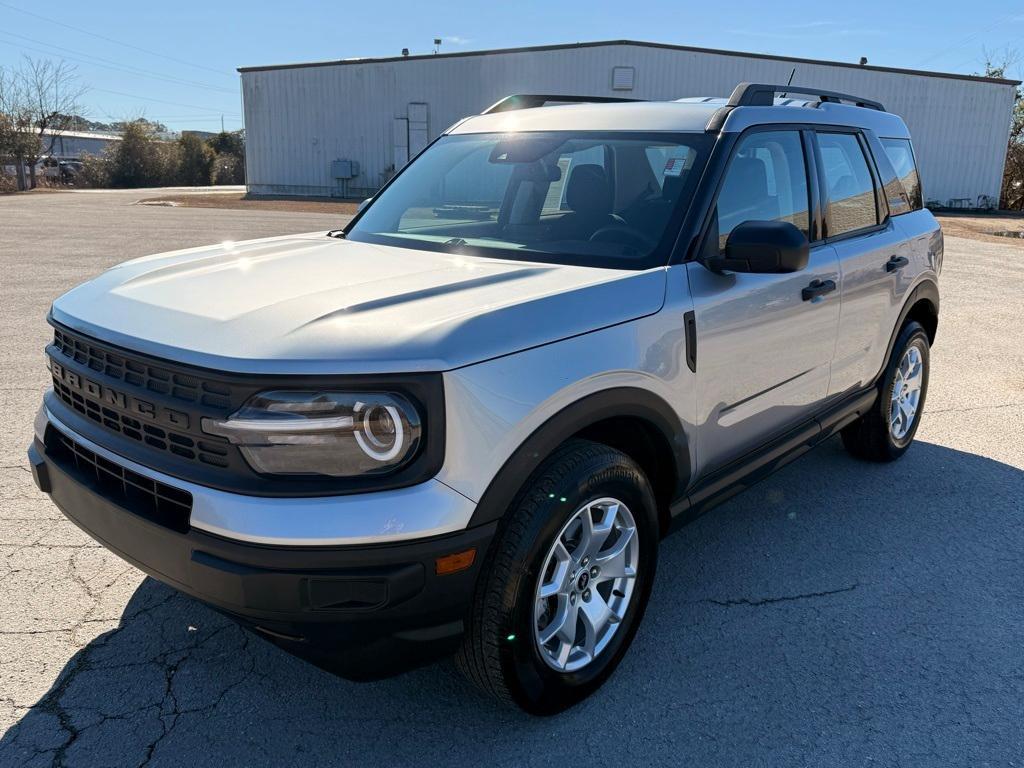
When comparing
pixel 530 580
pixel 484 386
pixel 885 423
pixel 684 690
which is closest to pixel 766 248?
pixel 484 386

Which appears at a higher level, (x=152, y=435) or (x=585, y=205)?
(x=585, y=205)

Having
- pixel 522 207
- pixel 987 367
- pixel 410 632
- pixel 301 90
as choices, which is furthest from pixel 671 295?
pixel 301 90

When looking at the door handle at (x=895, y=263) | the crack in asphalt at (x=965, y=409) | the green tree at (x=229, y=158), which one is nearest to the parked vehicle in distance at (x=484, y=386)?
the door handle at (x=895, y=263)

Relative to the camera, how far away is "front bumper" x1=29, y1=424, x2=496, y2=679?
6.80ft

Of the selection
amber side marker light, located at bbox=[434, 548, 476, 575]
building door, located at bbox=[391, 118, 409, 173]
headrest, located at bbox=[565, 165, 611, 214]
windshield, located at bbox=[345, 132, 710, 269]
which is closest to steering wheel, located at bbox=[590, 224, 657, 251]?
windshield, located at bbox=[345, 132, 710, 269]

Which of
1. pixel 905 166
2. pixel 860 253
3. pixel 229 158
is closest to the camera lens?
pixel 860 253

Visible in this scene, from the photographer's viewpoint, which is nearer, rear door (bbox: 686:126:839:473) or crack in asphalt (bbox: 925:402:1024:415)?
rear door (bbox: 686:126:839:473)

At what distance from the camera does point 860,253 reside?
13.5ft

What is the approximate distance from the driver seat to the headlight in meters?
1.41

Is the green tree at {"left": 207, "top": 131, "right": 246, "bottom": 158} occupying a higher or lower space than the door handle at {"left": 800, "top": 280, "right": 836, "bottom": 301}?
higher

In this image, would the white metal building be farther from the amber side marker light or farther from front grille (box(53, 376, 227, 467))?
the amber side marker light

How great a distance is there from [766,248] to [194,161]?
54714 mm

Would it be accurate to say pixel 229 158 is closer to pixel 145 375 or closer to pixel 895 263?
pixel 895 263

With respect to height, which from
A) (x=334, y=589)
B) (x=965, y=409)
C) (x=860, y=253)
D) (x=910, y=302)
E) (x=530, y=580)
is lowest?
(x=965, y=409)
